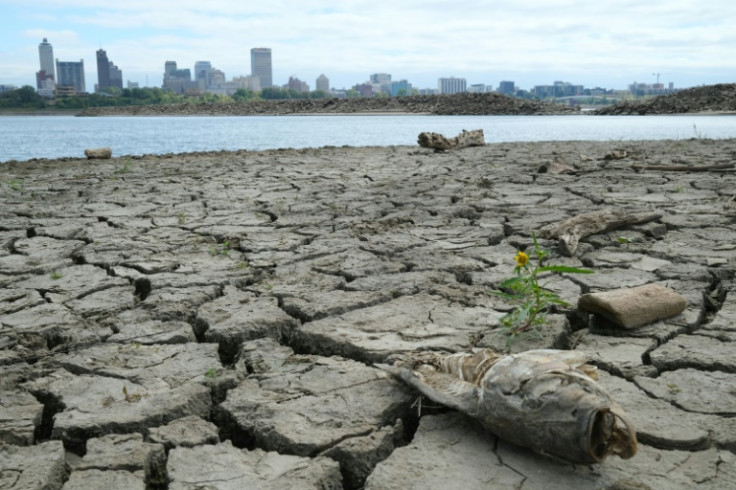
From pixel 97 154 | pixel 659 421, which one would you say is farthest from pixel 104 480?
pixel 97 154

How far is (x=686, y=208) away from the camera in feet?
16.2

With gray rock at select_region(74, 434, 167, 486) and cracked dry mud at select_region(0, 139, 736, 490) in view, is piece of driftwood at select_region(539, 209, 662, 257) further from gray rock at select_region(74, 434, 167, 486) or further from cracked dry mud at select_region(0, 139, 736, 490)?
gray rock at select_region(74, 434, 167, 486)

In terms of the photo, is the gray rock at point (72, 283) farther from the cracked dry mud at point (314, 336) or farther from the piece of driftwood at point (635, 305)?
the piece of driftwood at point (635, 305)

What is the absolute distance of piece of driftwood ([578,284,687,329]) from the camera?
2.58 metres

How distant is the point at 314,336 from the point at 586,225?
2.13 metres

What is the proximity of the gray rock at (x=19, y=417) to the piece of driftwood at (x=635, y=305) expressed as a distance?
1.99m

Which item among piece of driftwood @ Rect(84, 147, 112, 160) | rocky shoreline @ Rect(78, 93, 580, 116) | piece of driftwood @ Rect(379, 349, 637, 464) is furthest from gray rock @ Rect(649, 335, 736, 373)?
rocky shoreline @ Rect(78, 93, 580, 116)

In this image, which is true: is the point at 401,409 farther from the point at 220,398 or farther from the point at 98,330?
the point at 98,330

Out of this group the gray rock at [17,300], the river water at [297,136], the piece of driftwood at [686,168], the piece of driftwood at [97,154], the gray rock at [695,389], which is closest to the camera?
the gray rock at [695,389]

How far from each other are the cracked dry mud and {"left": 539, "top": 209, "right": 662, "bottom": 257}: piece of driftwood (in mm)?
59

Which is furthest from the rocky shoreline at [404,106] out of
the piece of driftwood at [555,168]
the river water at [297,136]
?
the piece of driftwood at [555,168]

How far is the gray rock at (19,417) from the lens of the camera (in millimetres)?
1877

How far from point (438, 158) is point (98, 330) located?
262 inches

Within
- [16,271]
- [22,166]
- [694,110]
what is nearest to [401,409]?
[16,271]
